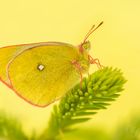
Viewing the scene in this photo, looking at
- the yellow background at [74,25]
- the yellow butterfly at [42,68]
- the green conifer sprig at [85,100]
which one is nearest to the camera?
the green conifer sprig at [85,100]

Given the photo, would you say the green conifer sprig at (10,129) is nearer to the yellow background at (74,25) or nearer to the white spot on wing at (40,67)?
the white spot on wing at (40,67)

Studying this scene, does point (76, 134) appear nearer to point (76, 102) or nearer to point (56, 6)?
point (76, 102)

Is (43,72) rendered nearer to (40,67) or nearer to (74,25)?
(40,67)

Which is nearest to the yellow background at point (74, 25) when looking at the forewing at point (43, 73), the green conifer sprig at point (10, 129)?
the forewing at point (43, 73)

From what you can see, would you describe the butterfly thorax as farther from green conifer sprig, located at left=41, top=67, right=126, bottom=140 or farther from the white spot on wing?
green conifer sprig, located at left=41, top=67, right=126, bottom=140

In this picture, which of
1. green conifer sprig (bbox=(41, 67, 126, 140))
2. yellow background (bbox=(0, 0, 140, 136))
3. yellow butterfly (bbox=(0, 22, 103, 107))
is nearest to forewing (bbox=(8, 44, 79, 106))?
yellow butterfly (bbox=(0, 22, 103, 107))
